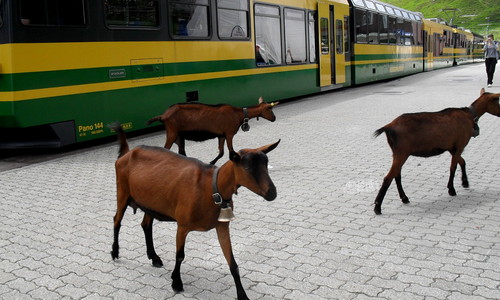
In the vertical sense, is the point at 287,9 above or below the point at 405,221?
above

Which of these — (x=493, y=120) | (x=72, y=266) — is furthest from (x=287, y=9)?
(x=72, y=266)

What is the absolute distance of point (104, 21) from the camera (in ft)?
31.7

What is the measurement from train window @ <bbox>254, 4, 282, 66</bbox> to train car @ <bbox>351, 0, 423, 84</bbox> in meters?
6.61

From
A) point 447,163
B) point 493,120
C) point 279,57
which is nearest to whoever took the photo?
point 447,163

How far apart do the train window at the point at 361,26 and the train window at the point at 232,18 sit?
28.8ft

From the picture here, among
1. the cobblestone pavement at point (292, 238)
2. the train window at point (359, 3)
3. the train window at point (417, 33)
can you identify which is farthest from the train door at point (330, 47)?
the train window at point (417, 33)

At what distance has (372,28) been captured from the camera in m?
23.3

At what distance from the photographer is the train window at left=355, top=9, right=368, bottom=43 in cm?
2151

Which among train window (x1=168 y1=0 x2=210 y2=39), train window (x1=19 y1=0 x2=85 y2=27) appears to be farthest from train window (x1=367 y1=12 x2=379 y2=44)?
train window (x1=19 y1=0 x2=85 y2=27)

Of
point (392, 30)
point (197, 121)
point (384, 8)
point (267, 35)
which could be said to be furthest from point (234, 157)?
point (392, 30)

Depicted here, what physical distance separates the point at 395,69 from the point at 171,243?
2376 cm

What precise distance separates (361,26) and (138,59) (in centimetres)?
1347

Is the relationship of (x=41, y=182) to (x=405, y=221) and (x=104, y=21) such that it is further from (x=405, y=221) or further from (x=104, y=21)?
(x=405, y=221)

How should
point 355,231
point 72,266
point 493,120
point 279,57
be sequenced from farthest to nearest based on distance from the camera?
point 279,57
point 493,120
point 355,231
point 72,266
